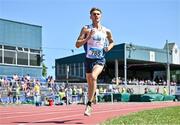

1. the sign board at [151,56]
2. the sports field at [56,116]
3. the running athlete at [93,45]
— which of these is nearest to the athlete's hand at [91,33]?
the running athlete at [93,45]

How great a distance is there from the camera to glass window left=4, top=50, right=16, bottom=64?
1665 inches

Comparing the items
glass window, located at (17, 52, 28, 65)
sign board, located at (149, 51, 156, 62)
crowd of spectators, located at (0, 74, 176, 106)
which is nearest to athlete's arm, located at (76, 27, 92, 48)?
crowd of spectators, located at (0, 74, 176, 106)

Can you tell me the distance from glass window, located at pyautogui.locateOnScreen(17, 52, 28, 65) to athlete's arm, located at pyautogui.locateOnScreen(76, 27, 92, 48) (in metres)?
35.3

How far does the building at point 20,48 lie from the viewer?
4181 centimetres

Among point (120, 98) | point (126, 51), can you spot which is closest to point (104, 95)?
point (120, 98)

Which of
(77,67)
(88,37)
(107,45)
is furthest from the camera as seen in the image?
(77,67)

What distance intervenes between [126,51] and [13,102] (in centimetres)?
3464

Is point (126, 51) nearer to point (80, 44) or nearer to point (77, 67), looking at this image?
point (77, 67)

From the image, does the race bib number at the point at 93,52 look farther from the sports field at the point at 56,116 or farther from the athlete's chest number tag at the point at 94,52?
the sports field at the point at 56,116

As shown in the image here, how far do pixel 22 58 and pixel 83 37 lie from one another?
117 feet

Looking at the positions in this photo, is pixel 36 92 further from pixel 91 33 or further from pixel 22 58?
pixel 91 33

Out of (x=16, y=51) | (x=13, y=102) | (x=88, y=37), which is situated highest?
(x=16, y=51)

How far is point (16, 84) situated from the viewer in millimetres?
29953

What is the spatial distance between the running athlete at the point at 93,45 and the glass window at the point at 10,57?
34.0 metres
